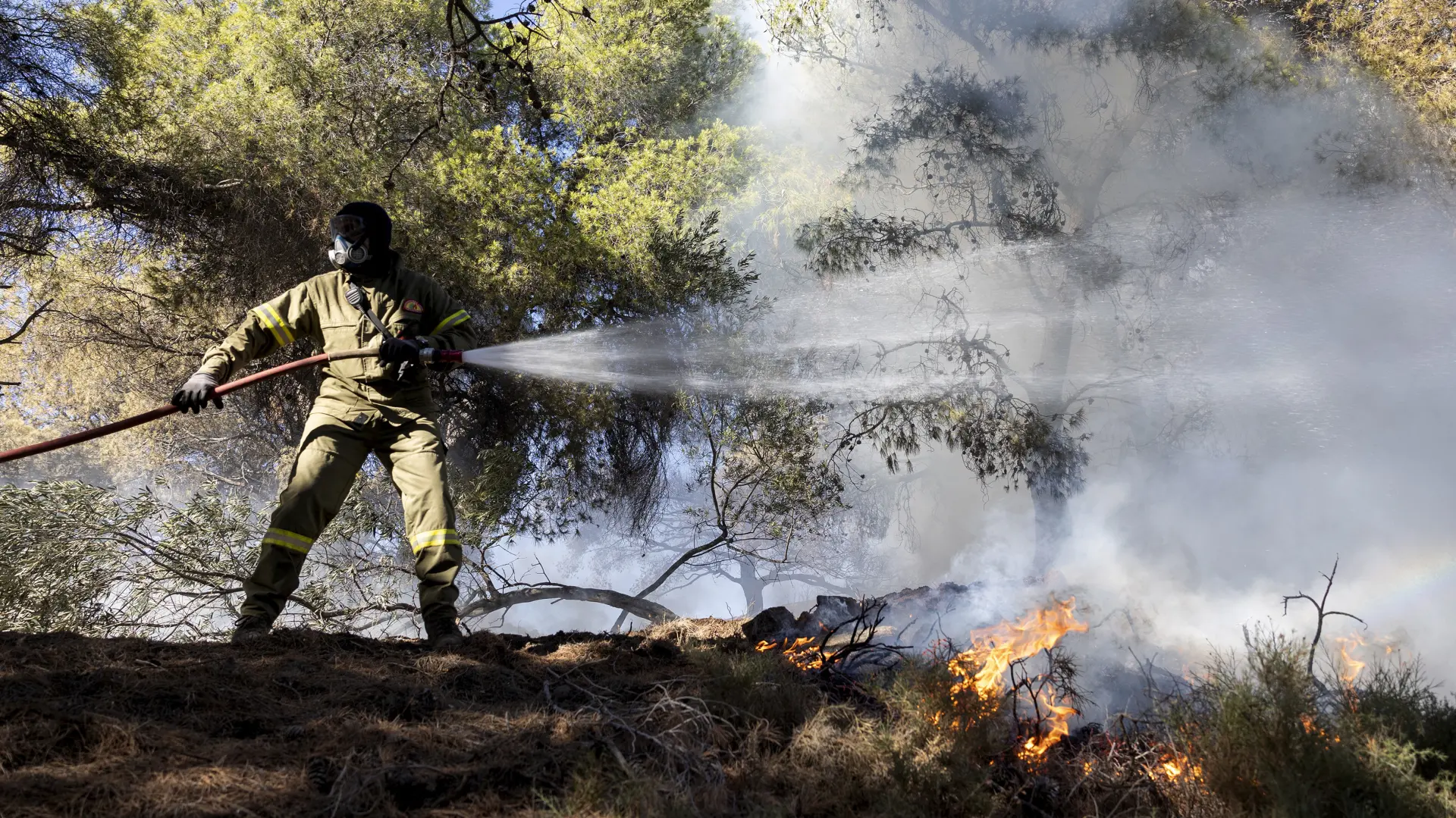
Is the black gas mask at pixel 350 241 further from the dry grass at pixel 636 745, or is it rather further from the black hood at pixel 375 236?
the dry grass at pixel 636 745

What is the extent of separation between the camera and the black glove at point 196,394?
151 inches

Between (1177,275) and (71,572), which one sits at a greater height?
(1177,275)

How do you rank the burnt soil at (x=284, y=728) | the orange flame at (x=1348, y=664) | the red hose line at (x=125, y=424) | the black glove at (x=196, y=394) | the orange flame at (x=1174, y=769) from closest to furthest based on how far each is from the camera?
the burnt soil at (x=284, y=728) → the orange flame at (x=1174, y=769) → the orange flame at (x=1348, y=664) → the red hose line at (x=125, y=424) → the black glove at (x=196, y=394)

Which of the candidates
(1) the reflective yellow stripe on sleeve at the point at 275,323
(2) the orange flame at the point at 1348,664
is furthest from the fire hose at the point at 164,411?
(2) the orange flame at the point at 1348,664

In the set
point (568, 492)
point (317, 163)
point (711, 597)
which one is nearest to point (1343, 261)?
point (568, 492)

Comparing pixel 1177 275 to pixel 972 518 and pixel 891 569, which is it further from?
pixel 891 569

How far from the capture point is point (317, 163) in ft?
27.1

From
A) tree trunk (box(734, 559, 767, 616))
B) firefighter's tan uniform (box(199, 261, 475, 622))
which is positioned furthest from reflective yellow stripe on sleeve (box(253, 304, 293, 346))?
tree trunk (box(734, 559, 767, 616))

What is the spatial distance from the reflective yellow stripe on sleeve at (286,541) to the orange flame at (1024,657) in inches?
123

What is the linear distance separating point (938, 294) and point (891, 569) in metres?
9.96

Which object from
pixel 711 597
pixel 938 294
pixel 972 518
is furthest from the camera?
pixel 711 597

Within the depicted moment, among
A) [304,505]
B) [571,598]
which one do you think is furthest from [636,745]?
[571,598]

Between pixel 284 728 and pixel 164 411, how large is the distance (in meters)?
1.90

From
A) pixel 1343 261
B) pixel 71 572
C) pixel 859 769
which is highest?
pixel 1343 261
